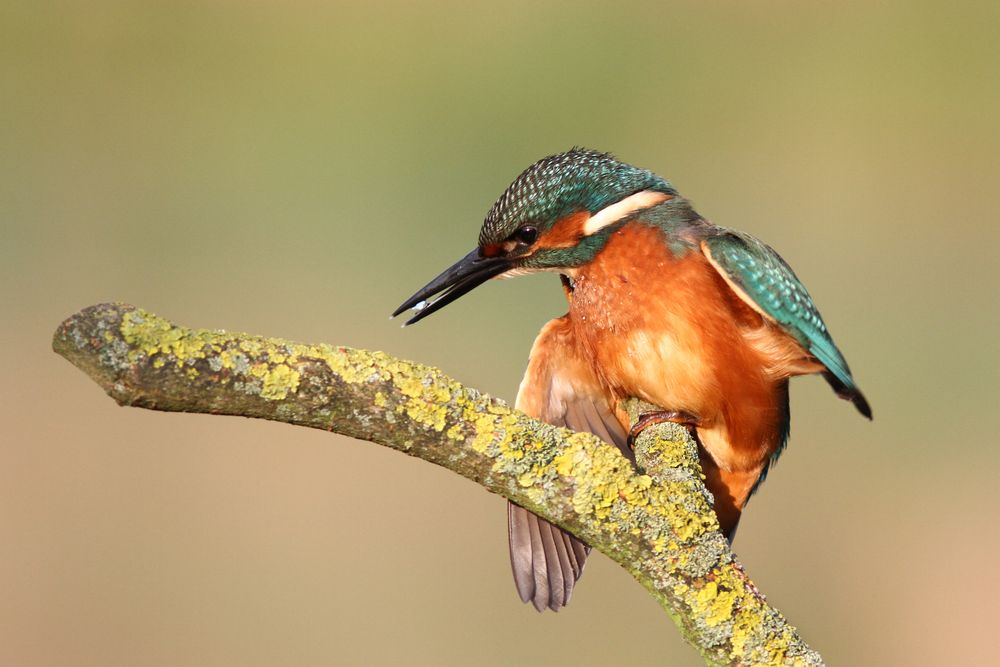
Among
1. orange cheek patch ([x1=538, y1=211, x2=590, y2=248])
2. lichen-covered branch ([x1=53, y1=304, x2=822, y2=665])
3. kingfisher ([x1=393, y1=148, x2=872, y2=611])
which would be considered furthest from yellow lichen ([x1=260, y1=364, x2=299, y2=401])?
orange cheek patch ([x1=538, y1=211, x2=590, y2=248])

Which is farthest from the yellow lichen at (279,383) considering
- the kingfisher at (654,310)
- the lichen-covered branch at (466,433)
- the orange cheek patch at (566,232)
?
the orange cheek patch at (566,232)

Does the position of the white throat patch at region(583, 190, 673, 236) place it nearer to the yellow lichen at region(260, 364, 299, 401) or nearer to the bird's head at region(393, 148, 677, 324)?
the bird's head at region(393, 148, 677, 324)

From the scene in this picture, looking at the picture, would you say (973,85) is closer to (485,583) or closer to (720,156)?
(720,156)

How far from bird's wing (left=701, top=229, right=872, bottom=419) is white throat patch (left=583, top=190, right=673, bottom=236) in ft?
0.51

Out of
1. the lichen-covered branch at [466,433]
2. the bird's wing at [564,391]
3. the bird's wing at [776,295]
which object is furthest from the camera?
the bird's wing at [564,391]

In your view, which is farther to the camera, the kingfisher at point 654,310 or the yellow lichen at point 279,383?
the kingfisher at point 654,310

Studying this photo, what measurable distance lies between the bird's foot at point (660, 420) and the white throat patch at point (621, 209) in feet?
1.00

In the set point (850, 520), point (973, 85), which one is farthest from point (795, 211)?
point (850, 520)

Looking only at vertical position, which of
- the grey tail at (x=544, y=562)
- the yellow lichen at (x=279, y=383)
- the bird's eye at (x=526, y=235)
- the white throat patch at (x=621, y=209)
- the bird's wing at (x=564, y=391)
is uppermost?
the white throat patch at (x=621, y=209)

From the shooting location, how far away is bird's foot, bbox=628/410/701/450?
1.74m

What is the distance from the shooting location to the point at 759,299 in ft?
5.51

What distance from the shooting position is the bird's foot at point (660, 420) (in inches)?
68.6

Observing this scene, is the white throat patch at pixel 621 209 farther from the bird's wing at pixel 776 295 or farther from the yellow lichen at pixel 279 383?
the yellow lichen at pixel 279 383

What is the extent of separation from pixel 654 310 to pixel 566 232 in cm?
20
